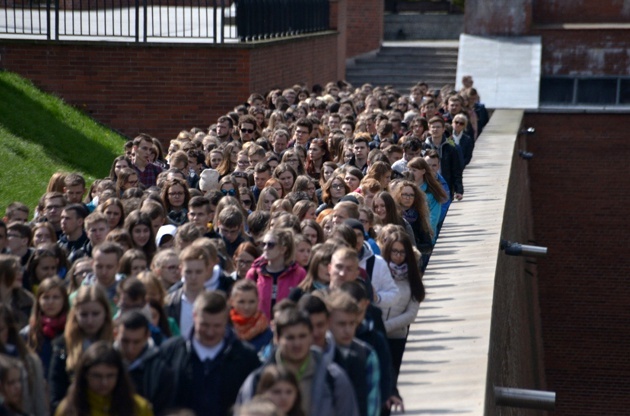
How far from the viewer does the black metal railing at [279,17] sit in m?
20.3

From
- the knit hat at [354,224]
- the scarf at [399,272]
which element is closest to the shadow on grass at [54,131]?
the knit hat at [354,224]

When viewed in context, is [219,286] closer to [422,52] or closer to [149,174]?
[149,174]

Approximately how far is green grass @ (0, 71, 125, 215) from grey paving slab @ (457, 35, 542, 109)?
1234 centimetres

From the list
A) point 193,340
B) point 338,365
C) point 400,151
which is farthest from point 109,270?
point 400,151

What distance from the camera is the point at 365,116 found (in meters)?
15.9

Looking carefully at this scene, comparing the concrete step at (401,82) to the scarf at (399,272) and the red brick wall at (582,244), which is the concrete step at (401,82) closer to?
the red brick wall at (582,244)

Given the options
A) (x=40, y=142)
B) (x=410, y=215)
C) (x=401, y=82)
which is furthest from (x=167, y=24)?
(x=401, y=82)

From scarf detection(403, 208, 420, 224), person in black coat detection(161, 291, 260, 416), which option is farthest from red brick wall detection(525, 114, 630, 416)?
person in black coat detection(161, 291, 260, 416)

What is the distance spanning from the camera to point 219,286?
7.89 m

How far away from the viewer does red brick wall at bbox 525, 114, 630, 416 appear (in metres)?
28.3

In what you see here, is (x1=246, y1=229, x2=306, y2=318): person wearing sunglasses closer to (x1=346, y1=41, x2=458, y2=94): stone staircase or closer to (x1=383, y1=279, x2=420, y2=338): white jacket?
(x1=383, y1=279, x2=420, y2=338): white jacket

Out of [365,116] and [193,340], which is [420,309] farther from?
[365,116]

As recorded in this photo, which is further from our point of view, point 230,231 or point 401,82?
point 401,82

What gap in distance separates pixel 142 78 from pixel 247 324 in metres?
13.1
